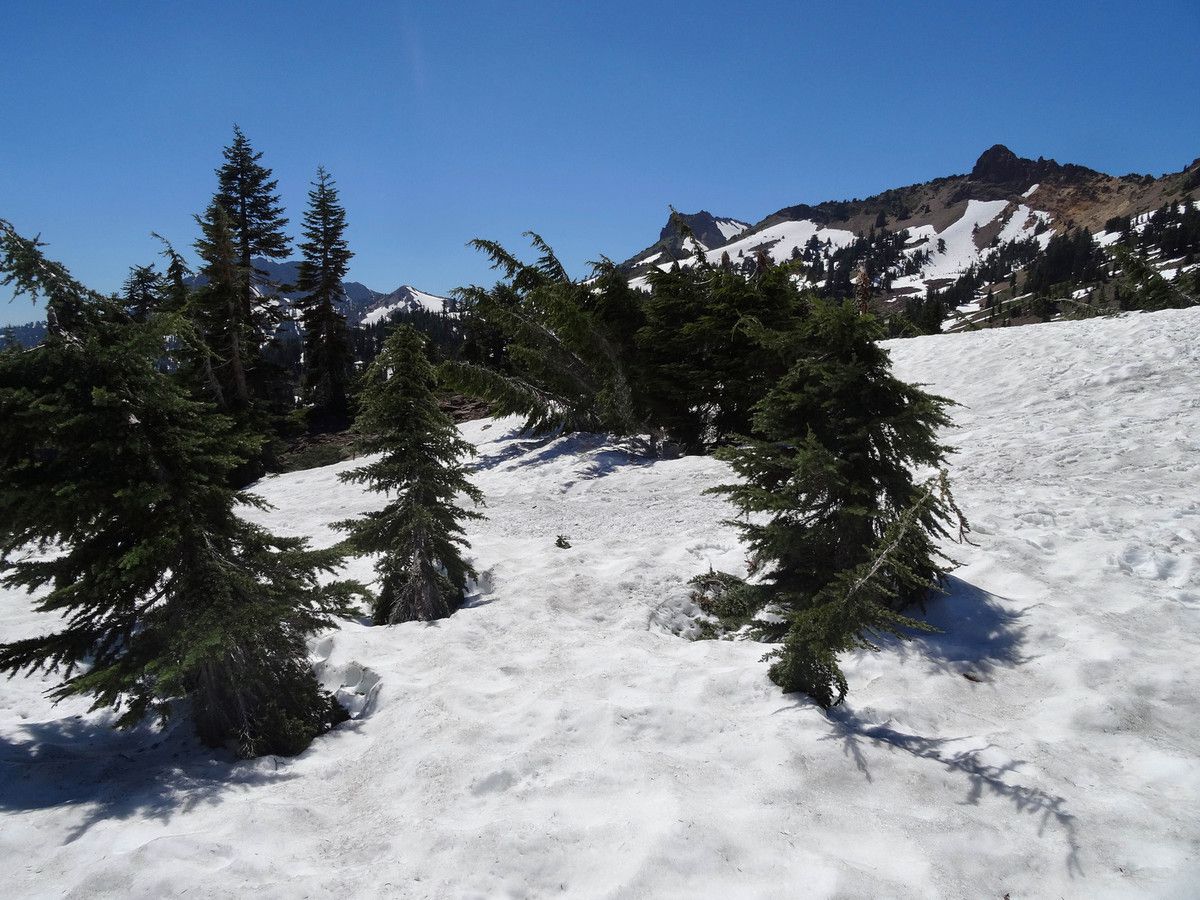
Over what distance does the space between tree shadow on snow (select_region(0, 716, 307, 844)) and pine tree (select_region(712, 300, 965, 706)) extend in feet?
17.4

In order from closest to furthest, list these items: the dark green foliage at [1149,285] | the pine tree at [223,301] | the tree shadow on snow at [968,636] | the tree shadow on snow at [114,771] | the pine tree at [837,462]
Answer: the tree shadow on snow at [114,771], the tree shadow on snow at [968,636], the pine tree at [837,462], the dark green foliage at [1149,285], the pine tree at [223,301]

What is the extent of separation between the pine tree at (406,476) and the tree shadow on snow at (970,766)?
18.6ft

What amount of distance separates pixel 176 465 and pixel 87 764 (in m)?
2.69

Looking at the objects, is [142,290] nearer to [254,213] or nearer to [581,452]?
[254,213]

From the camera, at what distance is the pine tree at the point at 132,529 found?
4.48 m

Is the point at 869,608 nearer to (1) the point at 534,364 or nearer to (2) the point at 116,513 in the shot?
(2) the point at 116,513

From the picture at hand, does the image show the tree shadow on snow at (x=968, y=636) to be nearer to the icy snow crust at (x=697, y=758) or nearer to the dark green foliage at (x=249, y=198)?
the icy snow crust at (x=697, y=758)

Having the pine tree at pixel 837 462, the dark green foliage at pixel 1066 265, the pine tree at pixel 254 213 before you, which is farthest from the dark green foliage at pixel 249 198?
the dark green foliage at pixel 1066 265

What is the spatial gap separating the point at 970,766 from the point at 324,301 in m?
34.1

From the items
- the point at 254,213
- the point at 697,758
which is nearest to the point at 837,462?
the point at 697,758

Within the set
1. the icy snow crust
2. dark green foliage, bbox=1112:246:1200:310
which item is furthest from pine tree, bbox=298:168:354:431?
dark green foliage, bbox=1112:246:1200:310

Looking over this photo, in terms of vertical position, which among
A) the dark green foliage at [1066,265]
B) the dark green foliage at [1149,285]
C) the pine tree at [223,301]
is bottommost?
the dark green foliage at [1149,285]

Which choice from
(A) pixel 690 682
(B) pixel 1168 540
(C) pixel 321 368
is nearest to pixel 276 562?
(A) pixel 690 682

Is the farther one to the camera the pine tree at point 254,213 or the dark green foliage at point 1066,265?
the dark green foliage at point 1066,265
